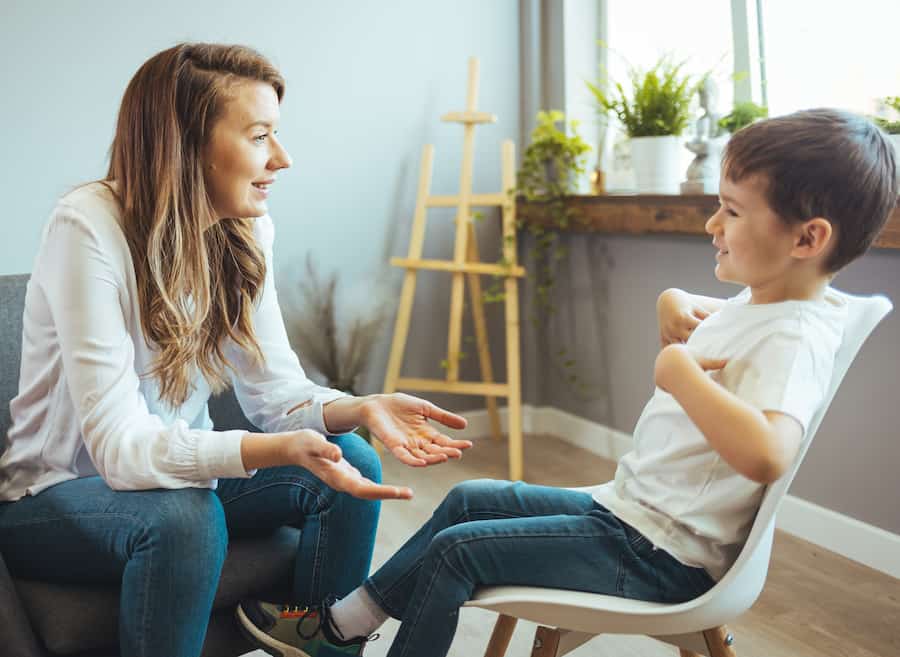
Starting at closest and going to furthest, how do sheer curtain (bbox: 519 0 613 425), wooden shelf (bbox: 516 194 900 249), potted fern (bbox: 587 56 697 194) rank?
wooden shelf (bbox: 516 194 900 249), potted fern (bbox: 587 56 697 194), sheer curtain (bbox: 519 0 613 425)

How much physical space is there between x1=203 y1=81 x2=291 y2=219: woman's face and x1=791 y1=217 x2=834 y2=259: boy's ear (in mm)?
865

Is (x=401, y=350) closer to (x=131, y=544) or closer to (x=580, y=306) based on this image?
(x=580, y=306)

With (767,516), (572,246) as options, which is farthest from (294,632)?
(572,246)

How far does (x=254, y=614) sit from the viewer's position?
4.82 ft

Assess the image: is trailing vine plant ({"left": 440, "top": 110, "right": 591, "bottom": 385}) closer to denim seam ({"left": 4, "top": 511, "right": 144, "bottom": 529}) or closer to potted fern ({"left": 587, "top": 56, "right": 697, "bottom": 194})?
potted fern ({"left": 587, "top": 56, "right": 697, "bottom": 194})

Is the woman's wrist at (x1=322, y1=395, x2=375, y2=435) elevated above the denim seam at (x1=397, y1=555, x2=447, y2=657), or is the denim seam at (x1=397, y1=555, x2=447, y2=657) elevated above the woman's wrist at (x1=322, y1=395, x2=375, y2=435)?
the woman's wrist at (x1=322, y1=395, x2=375, y2=435)

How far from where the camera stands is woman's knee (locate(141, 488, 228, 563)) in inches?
50.3

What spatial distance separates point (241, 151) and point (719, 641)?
41.3 inches

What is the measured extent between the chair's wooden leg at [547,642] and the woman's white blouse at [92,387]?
50 cm

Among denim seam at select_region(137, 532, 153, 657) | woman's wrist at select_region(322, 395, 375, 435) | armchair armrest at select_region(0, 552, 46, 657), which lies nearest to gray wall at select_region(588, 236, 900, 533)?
woman's wrist at select_region(322, 395, 375, 435)

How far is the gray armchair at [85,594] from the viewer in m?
1.29

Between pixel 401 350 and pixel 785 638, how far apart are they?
1658 mm

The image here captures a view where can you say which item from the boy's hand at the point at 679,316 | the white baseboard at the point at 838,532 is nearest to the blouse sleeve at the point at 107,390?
the boy's hand at the point at 679,316

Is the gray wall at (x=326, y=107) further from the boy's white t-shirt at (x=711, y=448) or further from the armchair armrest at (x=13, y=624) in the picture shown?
the boy's white t-shirt at (x=711, y=448)
